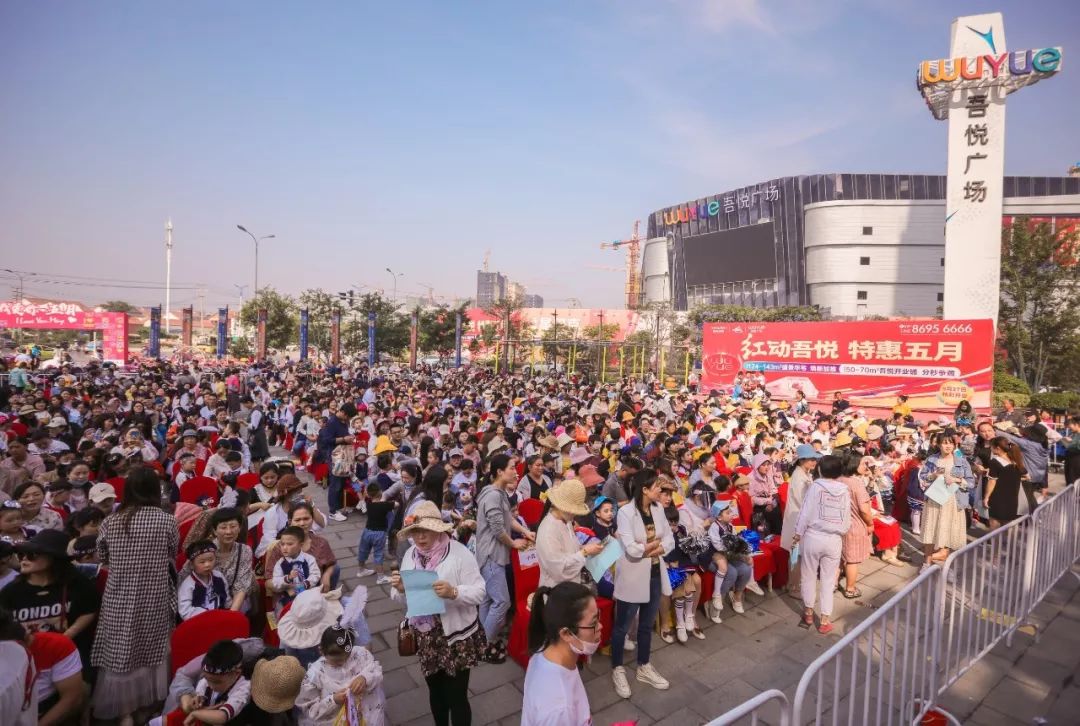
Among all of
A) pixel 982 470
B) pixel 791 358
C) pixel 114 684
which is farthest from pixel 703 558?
pixel 791 358

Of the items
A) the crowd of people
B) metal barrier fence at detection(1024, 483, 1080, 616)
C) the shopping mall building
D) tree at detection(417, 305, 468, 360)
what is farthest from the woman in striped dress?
Answer: the shopping mall building

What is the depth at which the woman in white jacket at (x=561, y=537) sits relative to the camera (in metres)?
3.53

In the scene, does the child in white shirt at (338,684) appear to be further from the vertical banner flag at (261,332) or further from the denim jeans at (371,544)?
the vertical banner flag at (261,332)

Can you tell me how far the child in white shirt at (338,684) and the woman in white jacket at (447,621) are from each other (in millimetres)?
307

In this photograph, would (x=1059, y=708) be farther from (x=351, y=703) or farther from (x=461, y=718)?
(x=351, y=703)

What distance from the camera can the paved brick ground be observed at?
376 centimetres

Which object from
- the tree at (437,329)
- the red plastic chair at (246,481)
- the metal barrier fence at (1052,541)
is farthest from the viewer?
the tree at (437,329)

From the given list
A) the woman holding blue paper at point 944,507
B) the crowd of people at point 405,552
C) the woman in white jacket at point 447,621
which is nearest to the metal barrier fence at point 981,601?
the crowd of people at point 405,552

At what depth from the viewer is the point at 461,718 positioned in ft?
10.2

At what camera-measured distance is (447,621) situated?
301cm

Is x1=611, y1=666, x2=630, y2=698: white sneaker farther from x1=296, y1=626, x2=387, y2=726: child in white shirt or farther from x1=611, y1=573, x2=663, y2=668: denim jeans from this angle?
x1=296, y1=626, x2=387, y2=726: child in white shirt

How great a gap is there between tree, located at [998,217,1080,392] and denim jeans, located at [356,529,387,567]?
2796cm

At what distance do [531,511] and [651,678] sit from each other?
1.87 m

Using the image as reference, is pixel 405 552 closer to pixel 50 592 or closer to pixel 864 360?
pixel 50 592
